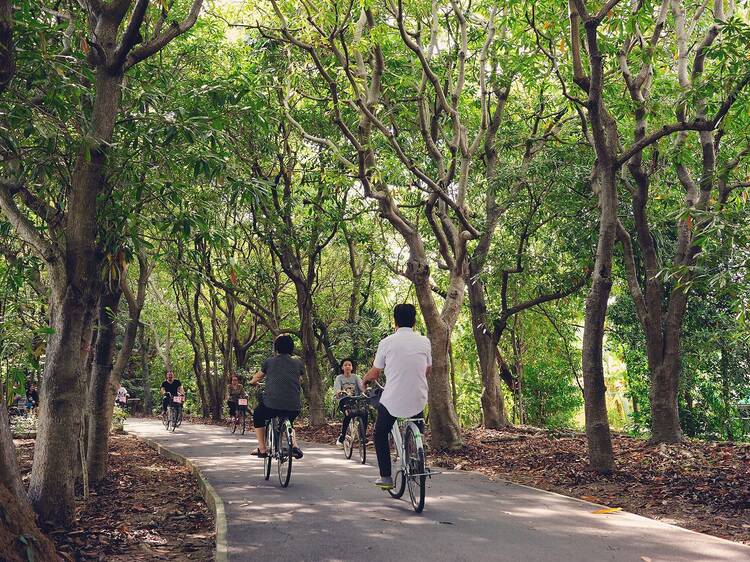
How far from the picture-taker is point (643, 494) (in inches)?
370

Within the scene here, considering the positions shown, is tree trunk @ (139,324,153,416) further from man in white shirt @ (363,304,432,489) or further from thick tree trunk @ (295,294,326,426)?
man in white shirt @ (363,304,432,489)

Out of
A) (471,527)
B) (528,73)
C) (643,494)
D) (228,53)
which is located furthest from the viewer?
(228,53)

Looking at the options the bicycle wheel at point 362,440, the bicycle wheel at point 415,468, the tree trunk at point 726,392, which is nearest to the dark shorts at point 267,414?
the bicycle wheel at point 415,468

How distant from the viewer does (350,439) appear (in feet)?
46.6

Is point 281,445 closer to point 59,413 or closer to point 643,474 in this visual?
point 59,413

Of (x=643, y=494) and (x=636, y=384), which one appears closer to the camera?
(x=643, y=494)

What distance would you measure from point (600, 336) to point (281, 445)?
468 centimetres

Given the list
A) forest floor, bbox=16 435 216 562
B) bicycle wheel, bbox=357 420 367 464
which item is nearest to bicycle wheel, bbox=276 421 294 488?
forest floor, bbox=16 435 216 562

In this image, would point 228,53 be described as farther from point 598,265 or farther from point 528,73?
point 598,265

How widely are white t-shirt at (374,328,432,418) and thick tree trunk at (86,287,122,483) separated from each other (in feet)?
14.9

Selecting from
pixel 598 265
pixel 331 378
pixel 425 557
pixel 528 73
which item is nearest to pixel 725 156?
pixel 528 73

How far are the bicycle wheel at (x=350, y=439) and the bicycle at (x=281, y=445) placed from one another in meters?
3.69

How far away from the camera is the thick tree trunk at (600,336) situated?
409 inches

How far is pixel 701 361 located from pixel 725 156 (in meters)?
5.52
